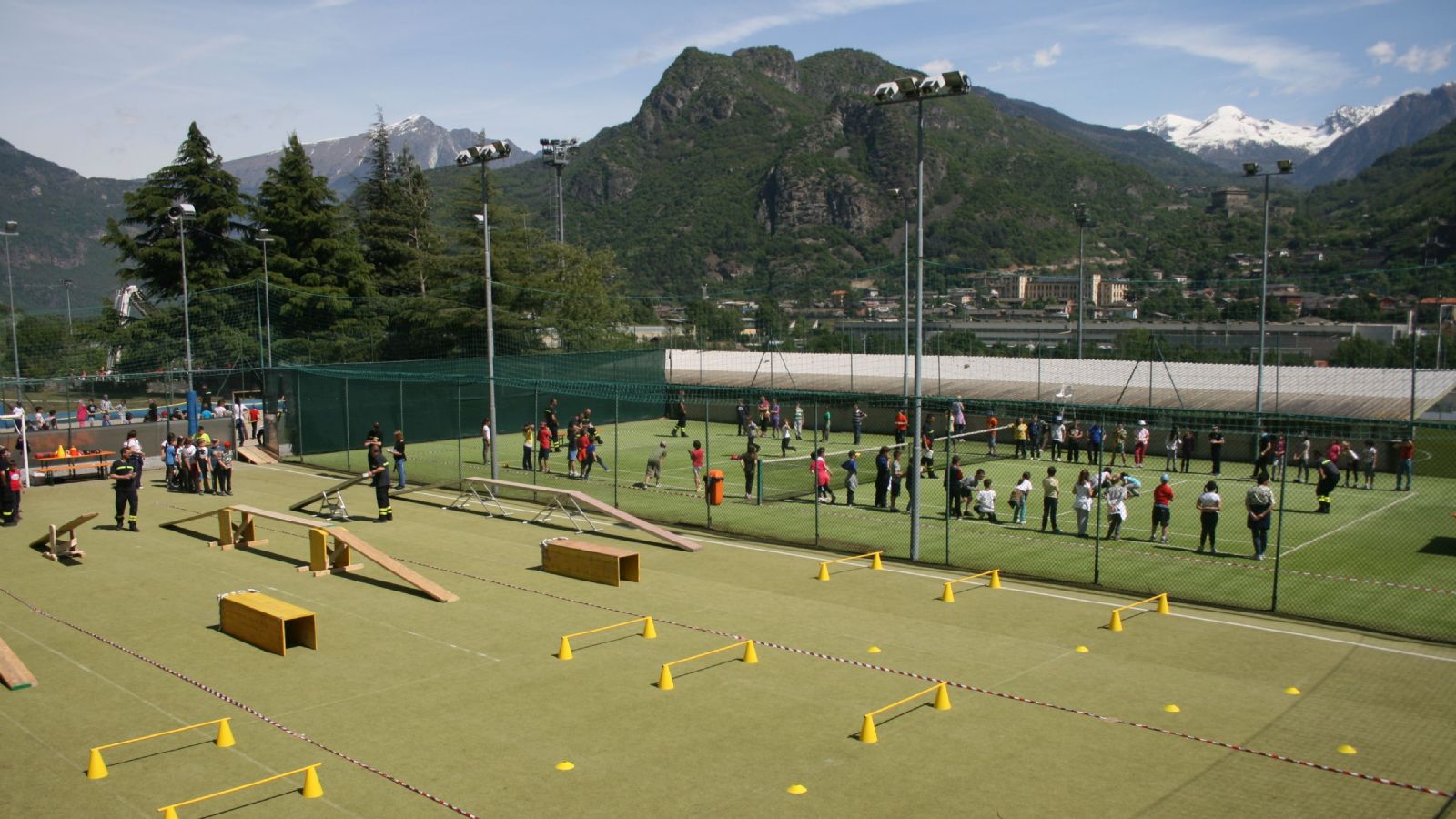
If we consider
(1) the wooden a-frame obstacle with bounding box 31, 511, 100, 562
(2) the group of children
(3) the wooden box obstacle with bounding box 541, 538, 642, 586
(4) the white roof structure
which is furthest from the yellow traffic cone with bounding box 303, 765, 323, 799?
(4) the white roof structure

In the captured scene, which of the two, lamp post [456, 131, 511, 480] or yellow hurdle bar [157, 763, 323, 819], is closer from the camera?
yellow hurdle bar [157, 763, 323, 819]

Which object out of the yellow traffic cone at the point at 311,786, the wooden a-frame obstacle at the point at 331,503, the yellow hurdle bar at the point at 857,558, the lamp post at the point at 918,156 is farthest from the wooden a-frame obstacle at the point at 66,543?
the lamp post at the point at 918,156

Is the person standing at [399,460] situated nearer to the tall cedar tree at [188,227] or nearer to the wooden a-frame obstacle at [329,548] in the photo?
the wooden a-frame obstacle at [329,548]

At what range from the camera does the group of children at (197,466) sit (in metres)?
27.9

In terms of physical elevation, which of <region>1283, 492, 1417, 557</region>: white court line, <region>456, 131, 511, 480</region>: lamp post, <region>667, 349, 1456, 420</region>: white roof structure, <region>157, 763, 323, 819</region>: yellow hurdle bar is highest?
<region>456, 131, 511, 480</region>: lamp post

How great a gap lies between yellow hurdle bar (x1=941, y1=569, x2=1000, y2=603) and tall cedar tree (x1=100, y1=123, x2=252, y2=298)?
175ft

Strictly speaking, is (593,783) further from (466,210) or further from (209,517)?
(466,210)

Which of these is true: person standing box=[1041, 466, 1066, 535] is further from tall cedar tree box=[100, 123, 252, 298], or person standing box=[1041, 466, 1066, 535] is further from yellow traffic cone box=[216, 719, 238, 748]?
tall cedar tree box=[100, 123, 252, 298]

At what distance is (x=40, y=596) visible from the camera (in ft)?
55.5

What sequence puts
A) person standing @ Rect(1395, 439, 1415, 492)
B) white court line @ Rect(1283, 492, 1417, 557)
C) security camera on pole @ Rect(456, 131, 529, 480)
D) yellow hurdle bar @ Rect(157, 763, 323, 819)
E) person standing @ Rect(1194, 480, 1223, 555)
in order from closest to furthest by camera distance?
yellow hurdle bar @ Rect(157, 763, 323, 819) → person standing @ Rect(1194, 480, 1223, 555) → white court line @ Rect(1283, 492, 1417, 557) → security camera on pole @ Rect(456, 131, 529, 480) → person standing @ Rect(1395, 439, 1415, 492)

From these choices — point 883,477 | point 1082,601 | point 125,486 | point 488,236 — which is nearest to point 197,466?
point 125,486

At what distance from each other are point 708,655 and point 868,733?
3121 millimetres

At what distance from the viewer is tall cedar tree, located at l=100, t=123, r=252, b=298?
59.3 m

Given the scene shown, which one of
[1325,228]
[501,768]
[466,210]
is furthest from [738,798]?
[1325,228]
